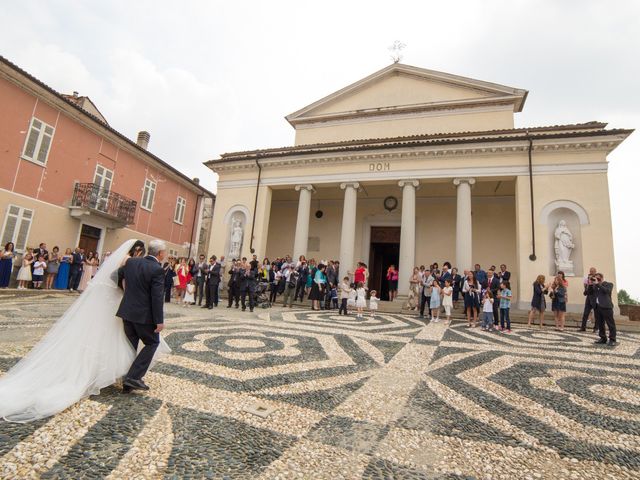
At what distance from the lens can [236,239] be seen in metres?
19.0

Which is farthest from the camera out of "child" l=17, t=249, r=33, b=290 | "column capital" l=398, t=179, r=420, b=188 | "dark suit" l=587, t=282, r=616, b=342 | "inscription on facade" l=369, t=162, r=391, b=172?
"inscription on facade" l=369, t=162, r=391, b=172

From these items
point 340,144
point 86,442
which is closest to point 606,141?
point 340,144

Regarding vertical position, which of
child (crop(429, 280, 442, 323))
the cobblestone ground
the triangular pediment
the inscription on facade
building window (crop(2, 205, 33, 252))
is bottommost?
the cobblestone ground

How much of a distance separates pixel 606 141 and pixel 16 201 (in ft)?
84.4

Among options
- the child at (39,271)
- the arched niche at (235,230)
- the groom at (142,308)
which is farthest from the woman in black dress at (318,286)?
the child at (39,271)

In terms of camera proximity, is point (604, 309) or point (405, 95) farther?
point (405, 95)

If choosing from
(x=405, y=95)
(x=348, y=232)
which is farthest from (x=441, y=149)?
(x=405, y=95)

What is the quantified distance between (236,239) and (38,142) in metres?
10.4

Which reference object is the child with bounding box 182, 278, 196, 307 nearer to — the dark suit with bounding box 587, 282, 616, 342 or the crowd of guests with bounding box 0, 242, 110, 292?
the crowd of guests with bounding box 0, 242, 110, 292

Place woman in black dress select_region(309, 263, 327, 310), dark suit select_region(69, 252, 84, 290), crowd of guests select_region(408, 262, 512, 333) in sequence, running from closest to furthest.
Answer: crowd of guests select_region(408, 262, 512, 333) < woman in black dress select_region(309, 263, 327, 310) < dark suit select_region(69, 252, 84, 290)

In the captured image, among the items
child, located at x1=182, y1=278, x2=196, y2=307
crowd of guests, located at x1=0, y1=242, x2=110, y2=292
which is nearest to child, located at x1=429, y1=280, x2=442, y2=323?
child, located at x1=182, y1=278, x2=196, y2=307

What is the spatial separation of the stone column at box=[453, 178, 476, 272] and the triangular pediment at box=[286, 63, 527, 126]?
642 cm

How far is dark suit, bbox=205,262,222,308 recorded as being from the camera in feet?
37.7

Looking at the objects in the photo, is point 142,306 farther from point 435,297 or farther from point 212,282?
point 435,297
